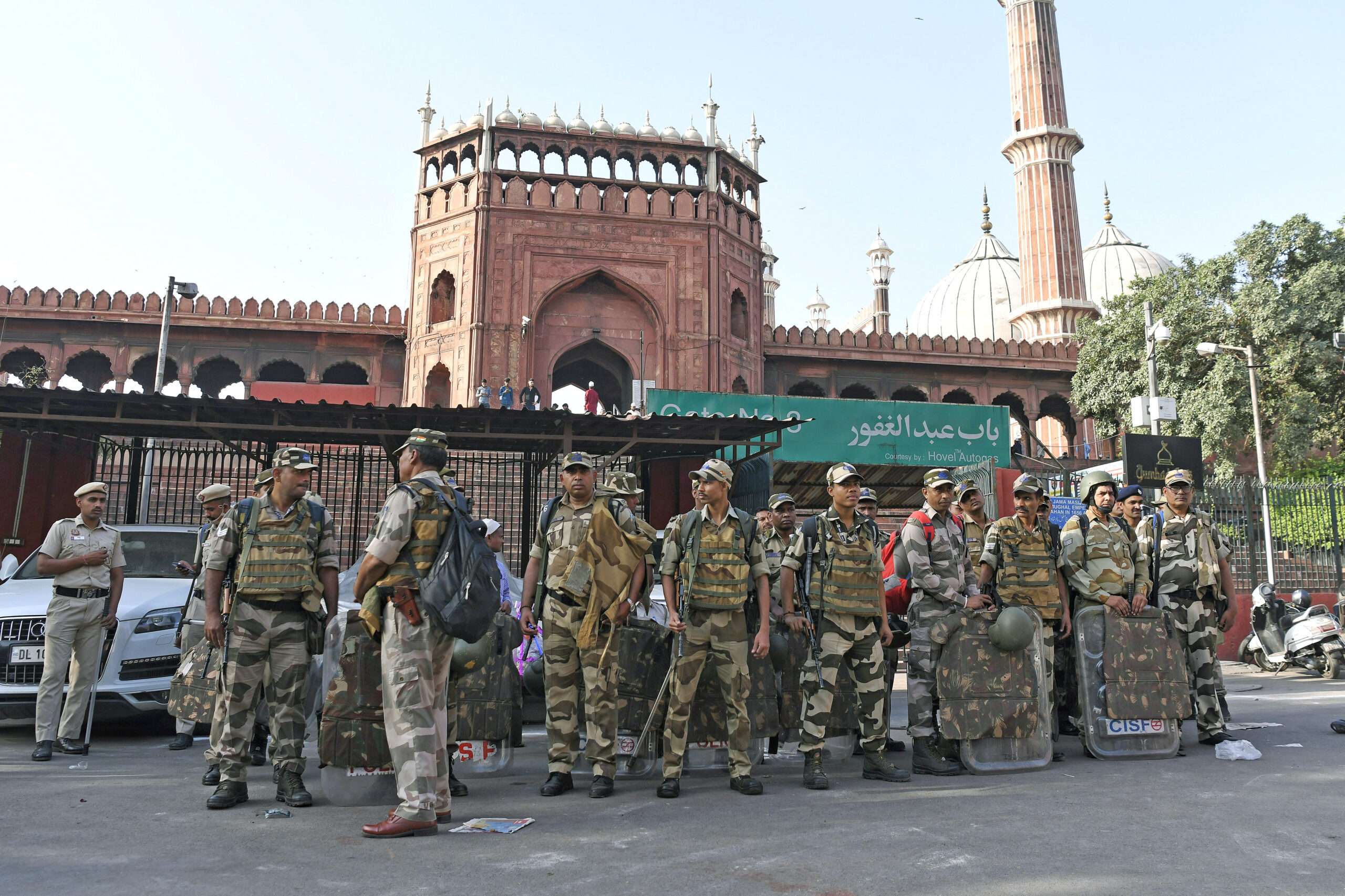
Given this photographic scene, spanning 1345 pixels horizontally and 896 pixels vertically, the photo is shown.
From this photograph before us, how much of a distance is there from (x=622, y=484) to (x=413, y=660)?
1577mm

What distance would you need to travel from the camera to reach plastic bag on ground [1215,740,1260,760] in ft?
17.6

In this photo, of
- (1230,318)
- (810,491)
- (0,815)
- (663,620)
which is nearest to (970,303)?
(1230,318)

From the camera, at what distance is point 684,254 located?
87.1 ft

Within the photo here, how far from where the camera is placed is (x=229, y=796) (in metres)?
4.22

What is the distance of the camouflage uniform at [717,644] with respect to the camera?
4.61m

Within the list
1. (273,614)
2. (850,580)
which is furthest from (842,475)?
(273,614)

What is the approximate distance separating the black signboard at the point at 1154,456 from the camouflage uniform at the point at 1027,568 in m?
7.76

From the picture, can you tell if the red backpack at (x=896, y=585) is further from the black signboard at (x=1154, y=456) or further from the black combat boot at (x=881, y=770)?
the black signboard at (x=1154, y=456)

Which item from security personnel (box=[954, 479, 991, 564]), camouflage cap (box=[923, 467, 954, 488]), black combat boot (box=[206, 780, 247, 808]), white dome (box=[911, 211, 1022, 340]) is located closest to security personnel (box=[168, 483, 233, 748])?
black combat boot (box=[206, 780, 247, 808])

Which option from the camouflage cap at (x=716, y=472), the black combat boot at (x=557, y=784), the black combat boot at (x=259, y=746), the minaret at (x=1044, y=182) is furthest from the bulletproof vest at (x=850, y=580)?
the minaret at (x=1044, y=182)

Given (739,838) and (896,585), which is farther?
(896,585)

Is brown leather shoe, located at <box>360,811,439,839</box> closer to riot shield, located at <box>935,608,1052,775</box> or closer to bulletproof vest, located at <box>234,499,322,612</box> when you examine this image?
bulletproof vest, located at <box>234,499,322,612</box>

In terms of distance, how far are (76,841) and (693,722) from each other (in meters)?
2.77

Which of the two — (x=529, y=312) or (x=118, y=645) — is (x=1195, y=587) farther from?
(x=529, y=312)
